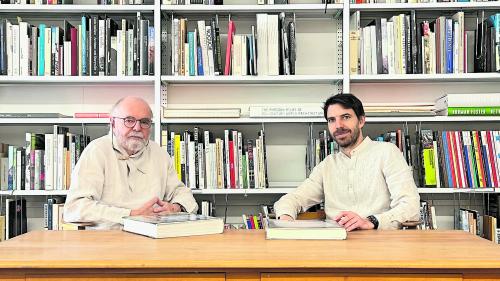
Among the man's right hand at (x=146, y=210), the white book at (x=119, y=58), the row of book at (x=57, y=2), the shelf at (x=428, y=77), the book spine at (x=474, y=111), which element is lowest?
the man's right hand at (x=146, y=210)

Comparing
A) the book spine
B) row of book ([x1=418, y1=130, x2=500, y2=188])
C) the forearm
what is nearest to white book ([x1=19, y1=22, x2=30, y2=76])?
the forearm

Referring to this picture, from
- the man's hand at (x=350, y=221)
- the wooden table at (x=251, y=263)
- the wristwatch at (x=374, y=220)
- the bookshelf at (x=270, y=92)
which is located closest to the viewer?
the wooden table at (x=251, y=263)

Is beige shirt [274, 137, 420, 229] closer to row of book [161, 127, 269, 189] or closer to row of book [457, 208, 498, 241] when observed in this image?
row of book [161, 127, 269, 189]

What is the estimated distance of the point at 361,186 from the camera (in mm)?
2684

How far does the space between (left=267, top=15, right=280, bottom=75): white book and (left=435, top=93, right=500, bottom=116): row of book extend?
99 centimetres

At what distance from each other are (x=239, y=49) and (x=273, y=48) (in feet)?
0.66

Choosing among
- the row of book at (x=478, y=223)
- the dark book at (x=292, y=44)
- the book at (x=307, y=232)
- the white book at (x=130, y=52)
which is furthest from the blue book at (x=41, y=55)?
the row of book at (x=478, y=223)

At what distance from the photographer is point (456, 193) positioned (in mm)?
3377

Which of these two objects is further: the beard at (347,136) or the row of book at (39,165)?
the row of book at (39,165)

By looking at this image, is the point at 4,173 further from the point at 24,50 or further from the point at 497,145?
the point at 497,145

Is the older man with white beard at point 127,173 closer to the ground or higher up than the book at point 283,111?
closer to the ground

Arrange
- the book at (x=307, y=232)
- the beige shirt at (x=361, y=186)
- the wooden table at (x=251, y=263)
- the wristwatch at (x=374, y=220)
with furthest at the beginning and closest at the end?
the beige shirt at (x=361, y=186) → the wristwatch at (x=374, y=220) → the book at (x=307, y=232) → the wooden table at (x=251, y=263)

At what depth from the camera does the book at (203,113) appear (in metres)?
3.19

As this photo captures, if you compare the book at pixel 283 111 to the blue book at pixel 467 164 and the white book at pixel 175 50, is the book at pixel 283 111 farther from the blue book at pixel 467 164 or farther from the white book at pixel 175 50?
the blue book at pixel 467 164
